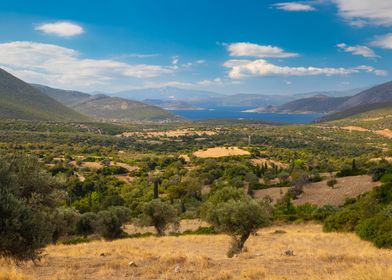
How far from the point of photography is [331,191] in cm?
6656

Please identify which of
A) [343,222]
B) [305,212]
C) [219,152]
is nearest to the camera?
[343,222]

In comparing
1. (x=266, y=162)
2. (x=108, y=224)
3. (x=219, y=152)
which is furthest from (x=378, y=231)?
(x=219, y=152)

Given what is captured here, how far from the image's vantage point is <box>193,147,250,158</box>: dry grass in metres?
138

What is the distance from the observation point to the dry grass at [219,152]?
138 meters

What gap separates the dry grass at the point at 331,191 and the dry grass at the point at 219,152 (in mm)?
63561

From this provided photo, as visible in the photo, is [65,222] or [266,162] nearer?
[65,222]

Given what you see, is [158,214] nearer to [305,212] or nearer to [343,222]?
[343,222]

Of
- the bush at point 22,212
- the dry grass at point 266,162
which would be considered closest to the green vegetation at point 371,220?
the bush at point 22,212

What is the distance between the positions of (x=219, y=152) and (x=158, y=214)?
10569 centimetres

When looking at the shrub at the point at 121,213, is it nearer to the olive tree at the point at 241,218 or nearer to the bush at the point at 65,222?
the bush at the point at 65,222

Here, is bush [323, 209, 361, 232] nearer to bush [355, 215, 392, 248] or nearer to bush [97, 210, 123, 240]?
bush [355, 215, 392, 248]

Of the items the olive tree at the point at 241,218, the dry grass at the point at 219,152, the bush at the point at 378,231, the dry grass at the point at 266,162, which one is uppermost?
the olive tree at the point at 241,218

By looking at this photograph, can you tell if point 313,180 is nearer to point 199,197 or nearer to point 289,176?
point 289,176

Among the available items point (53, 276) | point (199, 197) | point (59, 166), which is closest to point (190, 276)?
point (53, 276)
